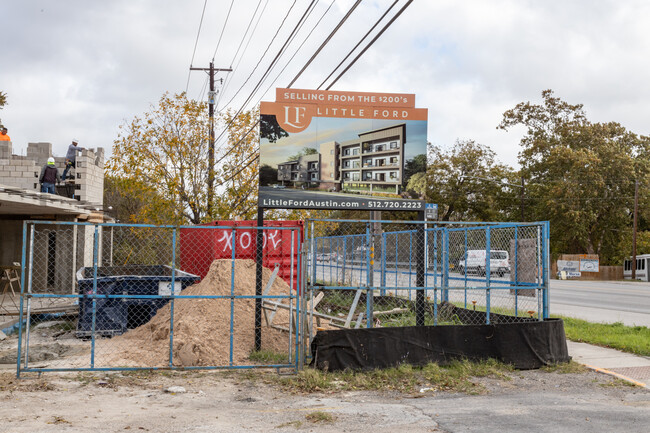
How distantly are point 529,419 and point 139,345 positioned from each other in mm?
7206

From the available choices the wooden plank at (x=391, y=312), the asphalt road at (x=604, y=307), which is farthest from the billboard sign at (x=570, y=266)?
the wooden plank at (x=391, y=312)

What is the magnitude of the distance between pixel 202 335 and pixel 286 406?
3.49m

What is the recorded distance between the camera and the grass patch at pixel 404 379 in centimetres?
861

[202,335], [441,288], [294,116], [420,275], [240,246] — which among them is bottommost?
[202,335]

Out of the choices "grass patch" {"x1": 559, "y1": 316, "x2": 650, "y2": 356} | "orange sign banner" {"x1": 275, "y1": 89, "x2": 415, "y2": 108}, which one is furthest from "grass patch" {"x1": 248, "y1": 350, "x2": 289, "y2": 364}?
"grass patch" {"x1": 559, "y1": 316, "x2": 650, "y2": 356}

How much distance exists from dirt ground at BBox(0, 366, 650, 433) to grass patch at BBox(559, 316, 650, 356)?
296 cm

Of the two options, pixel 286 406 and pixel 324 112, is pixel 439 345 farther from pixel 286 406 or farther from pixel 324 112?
pixel 324 112

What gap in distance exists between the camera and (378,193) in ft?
38.5

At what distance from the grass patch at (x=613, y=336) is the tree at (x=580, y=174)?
3710 centimetres

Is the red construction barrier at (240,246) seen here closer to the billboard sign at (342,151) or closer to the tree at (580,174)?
the billboard sign at (342,151)

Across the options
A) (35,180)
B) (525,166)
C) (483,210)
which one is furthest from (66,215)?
(525,166)

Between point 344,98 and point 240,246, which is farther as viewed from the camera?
point 240,246

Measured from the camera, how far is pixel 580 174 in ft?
166

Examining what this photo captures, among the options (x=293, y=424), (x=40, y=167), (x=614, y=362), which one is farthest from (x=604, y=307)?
(x=40, y=167)
